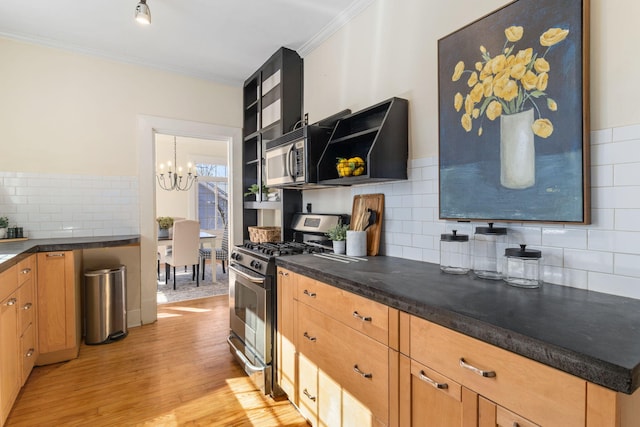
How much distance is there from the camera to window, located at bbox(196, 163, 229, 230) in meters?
7.32

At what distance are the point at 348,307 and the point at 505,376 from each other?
71 cm

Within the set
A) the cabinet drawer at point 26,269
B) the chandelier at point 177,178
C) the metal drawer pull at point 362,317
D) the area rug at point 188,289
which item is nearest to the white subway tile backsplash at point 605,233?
the metal drawer pull at point 362,317

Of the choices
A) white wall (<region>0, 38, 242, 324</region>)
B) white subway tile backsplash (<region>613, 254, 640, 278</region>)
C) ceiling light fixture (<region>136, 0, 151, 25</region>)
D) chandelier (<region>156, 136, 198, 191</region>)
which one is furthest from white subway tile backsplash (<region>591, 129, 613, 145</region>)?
→ chandelier (<region>156, 136, 198, 191</region>)

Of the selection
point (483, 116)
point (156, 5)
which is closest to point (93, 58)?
point (156, 5)

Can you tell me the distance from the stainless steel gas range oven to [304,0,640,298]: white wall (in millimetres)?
293

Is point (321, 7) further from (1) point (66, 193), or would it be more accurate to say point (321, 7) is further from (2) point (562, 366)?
(1) point (66, 193)

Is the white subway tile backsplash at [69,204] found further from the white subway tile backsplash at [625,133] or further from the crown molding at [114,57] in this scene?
the white subway tile backsplash at [625,133]

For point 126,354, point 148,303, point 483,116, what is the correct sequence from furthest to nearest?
point 148,303
point 126,354
point 483,116

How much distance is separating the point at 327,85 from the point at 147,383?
2680 mm

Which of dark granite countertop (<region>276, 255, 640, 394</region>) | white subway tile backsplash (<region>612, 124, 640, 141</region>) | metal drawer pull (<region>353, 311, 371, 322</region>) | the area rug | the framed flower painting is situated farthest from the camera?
the area rug

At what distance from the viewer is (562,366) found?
761mm

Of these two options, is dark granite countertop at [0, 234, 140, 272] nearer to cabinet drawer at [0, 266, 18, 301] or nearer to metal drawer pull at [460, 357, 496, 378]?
cabinet drawer at [0, 266, 18, 301]

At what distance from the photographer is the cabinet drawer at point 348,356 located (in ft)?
4.29

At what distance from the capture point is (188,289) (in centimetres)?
482
